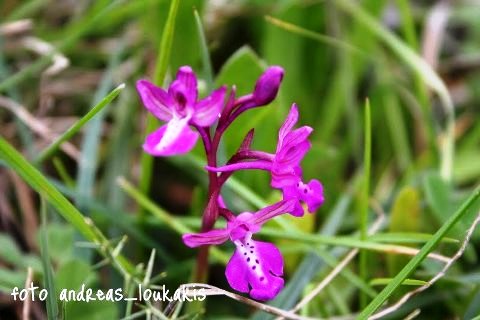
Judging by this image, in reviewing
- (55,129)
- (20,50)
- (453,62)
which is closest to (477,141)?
(453,62)

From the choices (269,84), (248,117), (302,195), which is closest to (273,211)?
(302,195)

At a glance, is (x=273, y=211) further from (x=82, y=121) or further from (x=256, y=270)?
(x=82, y=121)

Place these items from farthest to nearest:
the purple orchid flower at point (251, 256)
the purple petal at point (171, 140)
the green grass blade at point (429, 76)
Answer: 1. the green grass blade at point (429, 76)
2. the purple orchid flower at point (251, 256)
3. the purple petal at point (171, 140)

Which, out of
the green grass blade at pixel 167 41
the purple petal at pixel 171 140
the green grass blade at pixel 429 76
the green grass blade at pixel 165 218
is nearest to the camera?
the purple petal at pixel 171 140

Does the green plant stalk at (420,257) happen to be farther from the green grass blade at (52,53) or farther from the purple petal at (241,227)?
the green grass blade at (52,53)

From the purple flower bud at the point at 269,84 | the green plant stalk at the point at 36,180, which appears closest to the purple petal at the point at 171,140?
the purple flower bud at the point at 269,84

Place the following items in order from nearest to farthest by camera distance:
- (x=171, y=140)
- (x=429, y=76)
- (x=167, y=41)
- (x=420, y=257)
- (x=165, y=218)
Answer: (x=171, y=140)
(x=420, y=257)
(x=167, y=41)
(x=165, y=218)
(x=429, y=76)

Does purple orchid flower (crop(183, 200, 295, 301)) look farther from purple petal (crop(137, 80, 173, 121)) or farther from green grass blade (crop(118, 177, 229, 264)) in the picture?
green grass blade (crop(118, 177, 229, 264))
